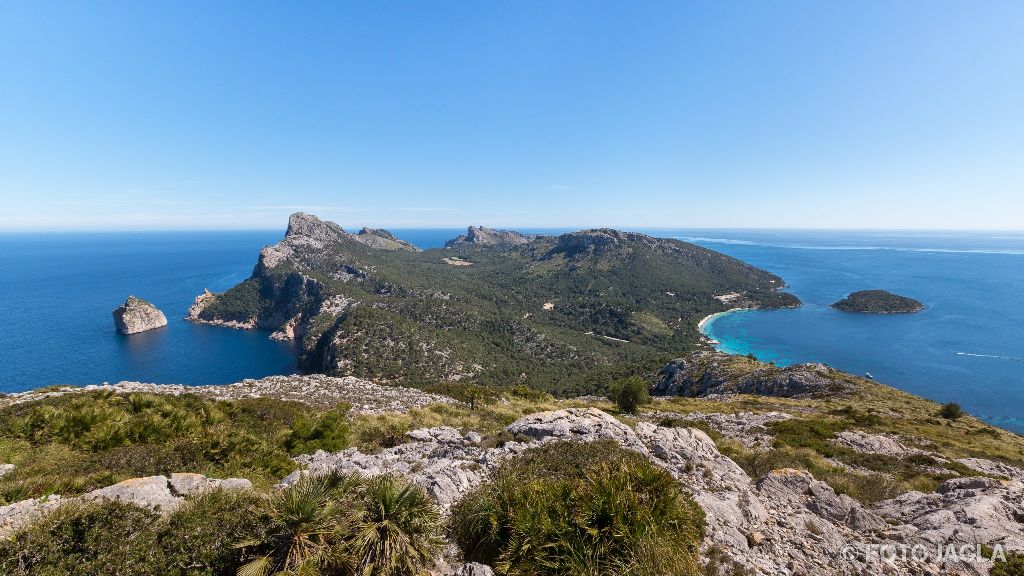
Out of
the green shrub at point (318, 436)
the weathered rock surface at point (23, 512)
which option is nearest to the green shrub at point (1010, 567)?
the weathered rock surface at point (23, 512)

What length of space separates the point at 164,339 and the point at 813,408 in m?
185

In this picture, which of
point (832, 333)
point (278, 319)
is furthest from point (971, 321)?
point (278, 319)

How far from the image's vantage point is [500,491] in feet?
33.0

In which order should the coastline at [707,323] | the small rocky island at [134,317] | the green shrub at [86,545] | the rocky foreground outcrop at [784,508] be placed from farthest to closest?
the coastline at [707,323]
the small rocky island at [134,317]
the rocky foreground outcrop at [784,508]
the green shrub at [86,545]

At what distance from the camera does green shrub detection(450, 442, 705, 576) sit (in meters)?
8.08

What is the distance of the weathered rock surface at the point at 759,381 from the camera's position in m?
53.8

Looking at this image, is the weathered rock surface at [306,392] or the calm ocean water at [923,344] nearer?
the weathered rock surface at [306,392]

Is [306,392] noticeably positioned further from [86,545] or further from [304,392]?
[86,545]

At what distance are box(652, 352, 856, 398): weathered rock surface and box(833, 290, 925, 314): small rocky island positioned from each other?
16706 centimetres

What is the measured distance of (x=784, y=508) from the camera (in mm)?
12820

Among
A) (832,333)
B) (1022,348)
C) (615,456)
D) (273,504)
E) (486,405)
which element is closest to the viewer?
(273,504)

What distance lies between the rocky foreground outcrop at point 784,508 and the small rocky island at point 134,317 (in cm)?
17754

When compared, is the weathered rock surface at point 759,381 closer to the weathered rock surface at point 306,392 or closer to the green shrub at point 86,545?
the weathered rock surface at point 306,392

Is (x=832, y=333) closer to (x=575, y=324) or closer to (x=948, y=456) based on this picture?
(x=575, y=324)
